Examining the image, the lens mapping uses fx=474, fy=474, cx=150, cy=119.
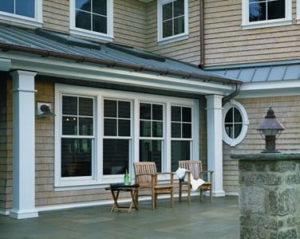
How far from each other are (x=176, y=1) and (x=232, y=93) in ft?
10.4

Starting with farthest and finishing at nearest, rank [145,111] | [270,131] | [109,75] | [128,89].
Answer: [145,111] < [128,89] < [109,75] < [270,131]

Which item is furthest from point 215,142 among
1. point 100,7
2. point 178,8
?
point 100,7

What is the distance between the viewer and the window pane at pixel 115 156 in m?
8.80

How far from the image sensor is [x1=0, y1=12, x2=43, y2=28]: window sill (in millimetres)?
9289

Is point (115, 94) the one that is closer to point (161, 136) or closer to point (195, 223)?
point (161, 136)

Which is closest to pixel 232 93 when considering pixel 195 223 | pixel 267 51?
pixel 267 51

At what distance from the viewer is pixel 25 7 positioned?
9.74 metres

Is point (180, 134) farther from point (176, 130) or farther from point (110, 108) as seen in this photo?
point (110, 108)

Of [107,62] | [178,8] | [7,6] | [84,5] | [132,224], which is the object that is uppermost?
[178,8]

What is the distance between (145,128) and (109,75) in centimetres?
188

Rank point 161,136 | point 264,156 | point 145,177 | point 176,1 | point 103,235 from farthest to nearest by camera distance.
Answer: point 176,1
point 161,136
point 145,177
point 103,235
point 264,156

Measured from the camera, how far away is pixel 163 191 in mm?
8203

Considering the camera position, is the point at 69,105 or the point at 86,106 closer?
the point at 69,105

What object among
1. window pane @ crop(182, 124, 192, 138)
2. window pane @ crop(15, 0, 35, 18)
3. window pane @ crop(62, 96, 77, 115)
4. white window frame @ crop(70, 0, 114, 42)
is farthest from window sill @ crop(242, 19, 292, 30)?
window pane @ crop(15, 0, 35, 18)
